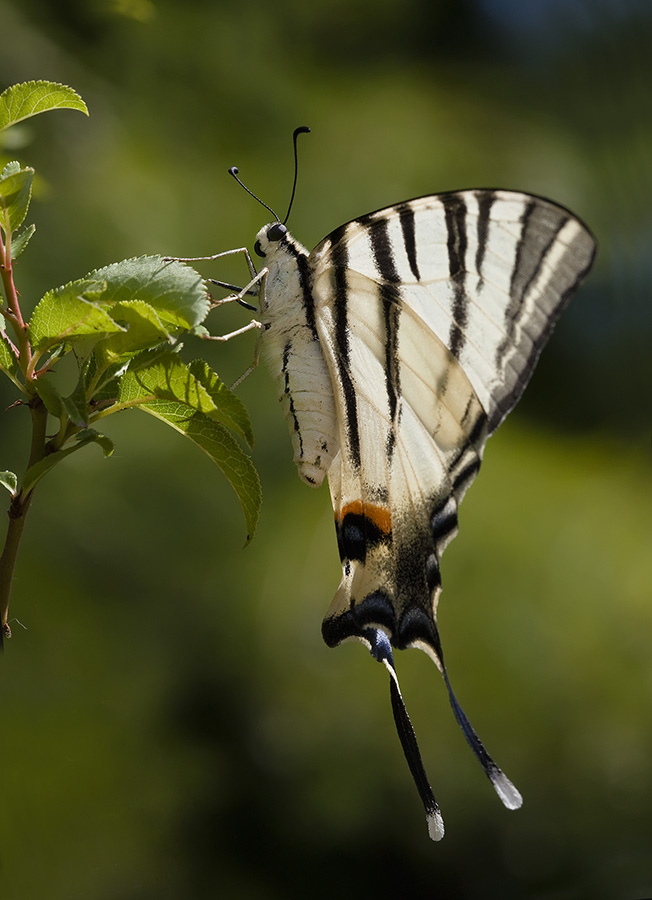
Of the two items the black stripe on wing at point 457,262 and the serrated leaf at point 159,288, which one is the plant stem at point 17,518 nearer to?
the serrated leaf at point 159,288

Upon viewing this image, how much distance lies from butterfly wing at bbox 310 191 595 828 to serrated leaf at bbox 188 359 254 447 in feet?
1.00

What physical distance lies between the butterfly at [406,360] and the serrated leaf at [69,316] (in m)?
0.32

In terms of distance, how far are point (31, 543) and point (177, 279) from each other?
3.87 ft

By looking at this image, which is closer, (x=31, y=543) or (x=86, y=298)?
(x=86, y=298)

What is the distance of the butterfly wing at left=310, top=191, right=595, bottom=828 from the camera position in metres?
0.77

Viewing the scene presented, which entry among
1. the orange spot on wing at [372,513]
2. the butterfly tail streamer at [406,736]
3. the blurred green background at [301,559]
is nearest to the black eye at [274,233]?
the orange spot on wing at [372,513]

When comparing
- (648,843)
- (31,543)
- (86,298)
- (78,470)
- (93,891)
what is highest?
(86,298)

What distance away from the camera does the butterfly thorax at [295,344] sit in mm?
789

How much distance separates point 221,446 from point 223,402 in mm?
47

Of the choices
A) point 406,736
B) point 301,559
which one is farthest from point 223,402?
point 301,559

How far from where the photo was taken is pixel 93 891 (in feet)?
4.62

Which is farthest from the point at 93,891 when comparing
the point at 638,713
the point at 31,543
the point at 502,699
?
the point at 638,713

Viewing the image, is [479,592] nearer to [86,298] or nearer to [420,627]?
[420,627]

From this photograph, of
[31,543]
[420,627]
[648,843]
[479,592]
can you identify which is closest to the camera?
[420,627]
